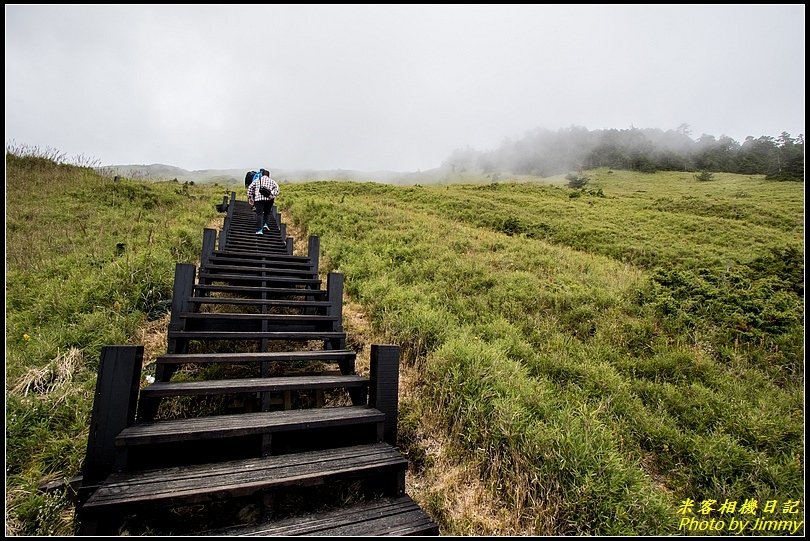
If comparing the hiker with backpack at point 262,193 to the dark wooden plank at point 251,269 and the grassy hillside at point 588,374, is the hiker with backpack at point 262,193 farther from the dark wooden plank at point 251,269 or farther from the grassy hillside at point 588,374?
the dark wooden plank at point 251,269

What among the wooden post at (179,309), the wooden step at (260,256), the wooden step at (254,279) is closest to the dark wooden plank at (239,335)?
the wooden post at (179,309)

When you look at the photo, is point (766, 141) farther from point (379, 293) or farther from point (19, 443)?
point (19, 443)

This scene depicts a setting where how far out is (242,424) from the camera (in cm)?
290

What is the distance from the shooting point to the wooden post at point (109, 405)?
2512 mm

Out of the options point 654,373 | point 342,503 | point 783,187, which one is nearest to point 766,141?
point 783,187

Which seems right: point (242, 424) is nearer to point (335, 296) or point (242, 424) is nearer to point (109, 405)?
point (109, 405)

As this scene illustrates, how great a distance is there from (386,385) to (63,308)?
553 centimetres

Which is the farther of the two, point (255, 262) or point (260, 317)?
point (255, 262)

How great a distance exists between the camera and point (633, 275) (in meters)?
10.1

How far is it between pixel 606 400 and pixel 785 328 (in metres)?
4.56

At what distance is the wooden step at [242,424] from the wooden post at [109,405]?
10 cm

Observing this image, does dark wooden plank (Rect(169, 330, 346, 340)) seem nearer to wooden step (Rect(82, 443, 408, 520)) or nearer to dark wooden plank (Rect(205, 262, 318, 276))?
wooden step (Rect(82, 443, 408, 520))

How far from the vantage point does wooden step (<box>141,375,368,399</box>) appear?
3131 mm

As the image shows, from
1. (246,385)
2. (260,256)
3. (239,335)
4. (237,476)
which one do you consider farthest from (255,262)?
(237,476)
